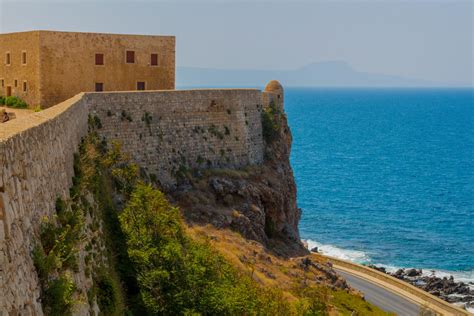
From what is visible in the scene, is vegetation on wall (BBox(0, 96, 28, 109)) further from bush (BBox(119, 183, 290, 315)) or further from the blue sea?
the blue sea

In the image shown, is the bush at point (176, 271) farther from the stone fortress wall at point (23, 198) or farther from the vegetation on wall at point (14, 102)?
the vegetation on wall at point (14, 102)

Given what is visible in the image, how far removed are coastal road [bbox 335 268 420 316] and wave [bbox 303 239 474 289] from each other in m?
11.1

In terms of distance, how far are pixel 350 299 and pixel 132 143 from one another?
50.5 feet

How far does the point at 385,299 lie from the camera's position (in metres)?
46.1

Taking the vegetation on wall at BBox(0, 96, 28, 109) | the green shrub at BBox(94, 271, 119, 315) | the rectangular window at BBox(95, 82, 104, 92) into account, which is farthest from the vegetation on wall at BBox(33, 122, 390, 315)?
the vegetation on wall at BBox(0, 96, 28, 109)

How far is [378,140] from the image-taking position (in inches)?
5881

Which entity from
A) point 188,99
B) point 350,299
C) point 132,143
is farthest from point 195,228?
point 350,299

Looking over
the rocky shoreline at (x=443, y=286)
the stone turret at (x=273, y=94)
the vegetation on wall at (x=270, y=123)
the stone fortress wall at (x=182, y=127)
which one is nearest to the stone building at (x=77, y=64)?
the stone fortress wall at (x=182, y=127)

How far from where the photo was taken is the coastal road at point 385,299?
44.4 metres

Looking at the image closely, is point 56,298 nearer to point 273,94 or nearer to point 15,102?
point 15,102

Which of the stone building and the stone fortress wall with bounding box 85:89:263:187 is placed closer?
the stone fortress wall with bounding box 85:89:263:187

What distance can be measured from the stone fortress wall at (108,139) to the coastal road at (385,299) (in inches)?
519

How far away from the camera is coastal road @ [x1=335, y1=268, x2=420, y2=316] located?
146ft

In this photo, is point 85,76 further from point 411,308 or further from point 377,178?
point 377,178
